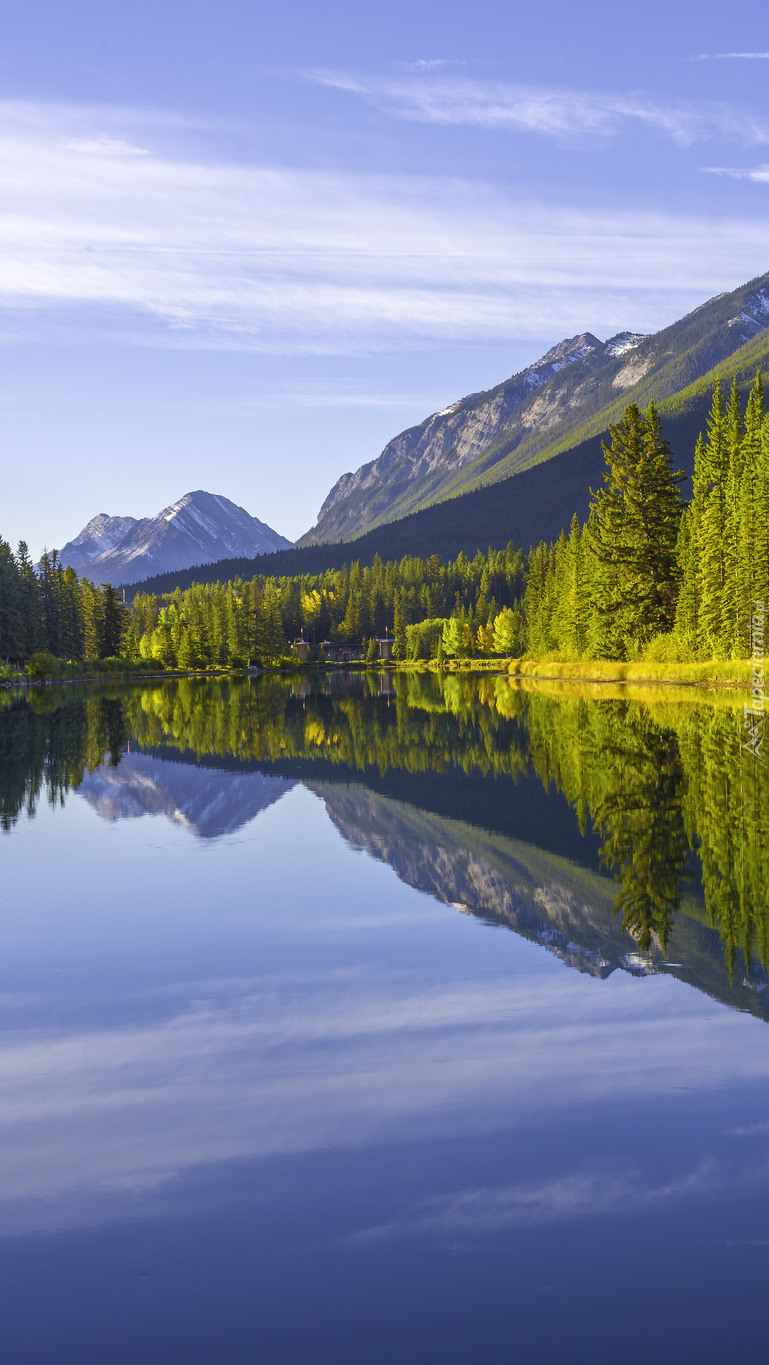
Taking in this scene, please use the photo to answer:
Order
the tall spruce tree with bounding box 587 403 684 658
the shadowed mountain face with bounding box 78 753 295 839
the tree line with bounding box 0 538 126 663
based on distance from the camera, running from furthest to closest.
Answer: the tree line with bounding box 0 538 126 663 < the tall spruce tree with bounding box 587 403 684 658 < the shadowed mountain face with bounding box 78 753 295 839

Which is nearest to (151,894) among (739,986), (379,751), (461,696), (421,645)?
(739,986)

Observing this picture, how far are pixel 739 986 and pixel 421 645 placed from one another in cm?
18171

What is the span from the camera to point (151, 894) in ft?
47.8

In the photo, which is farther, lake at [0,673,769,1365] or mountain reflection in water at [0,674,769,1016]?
mountain reflection in water at [0,674,769,1016]

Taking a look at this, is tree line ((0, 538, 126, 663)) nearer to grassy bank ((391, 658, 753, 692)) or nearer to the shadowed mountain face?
grassy bank ((391, 658, 753, 692))

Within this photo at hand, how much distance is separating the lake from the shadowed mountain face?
2096 millimetres

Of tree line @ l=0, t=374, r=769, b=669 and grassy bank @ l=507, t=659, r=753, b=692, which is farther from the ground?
tree line @ l=0, t=374, r=769, b=669

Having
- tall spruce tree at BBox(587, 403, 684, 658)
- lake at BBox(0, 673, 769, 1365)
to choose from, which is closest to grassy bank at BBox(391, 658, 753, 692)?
tall spruce tree at BBox(587, 403, 684, 658)

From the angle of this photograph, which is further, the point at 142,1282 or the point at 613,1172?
the point at 613,1172

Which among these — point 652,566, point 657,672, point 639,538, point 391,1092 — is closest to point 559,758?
point 391,1092

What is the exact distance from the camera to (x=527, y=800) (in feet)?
71.1

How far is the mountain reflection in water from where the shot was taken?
39.7 ft

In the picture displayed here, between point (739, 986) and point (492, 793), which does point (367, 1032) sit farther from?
point (492, 793)

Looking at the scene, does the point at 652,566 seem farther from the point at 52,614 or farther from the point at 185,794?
the point at 52,614
